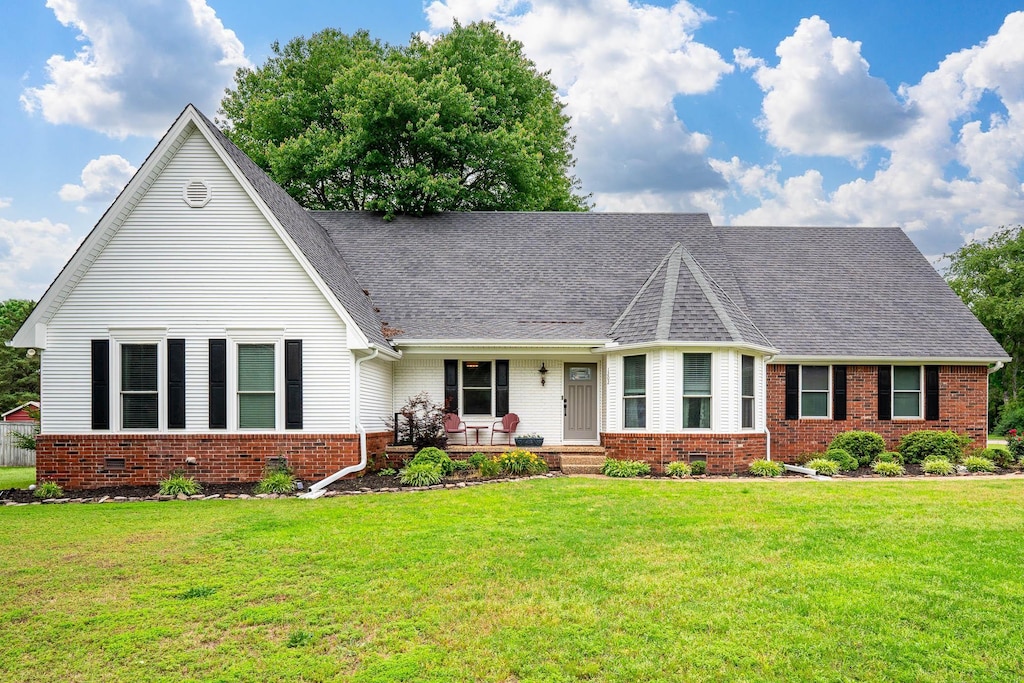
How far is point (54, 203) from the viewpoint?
58.2 feet

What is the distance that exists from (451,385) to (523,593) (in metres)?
11.4

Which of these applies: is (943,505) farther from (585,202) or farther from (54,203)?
(585,202)

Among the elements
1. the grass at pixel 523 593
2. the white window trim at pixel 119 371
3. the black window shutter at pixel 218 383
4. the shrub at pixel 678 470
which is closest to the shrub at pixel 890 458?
the shrub at pixel 678 470

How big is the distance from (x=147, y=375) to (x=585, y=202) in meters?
25.9

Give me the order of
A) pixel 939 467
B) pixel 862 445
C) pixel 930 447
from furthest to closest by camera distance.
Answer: pixel 930 447 → pixel 862 445 → pixel 939 467

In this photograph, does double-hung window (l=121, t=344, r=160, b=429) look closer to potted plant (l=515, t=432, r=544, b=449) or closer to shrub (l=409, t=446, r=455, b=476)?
shrub (l=409, t=446, r=455, b=476)

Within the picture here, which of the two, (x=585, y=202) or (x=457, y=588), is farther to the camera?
(x=585, y=202)

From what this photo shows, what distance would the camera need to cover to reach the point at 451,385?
17.6m

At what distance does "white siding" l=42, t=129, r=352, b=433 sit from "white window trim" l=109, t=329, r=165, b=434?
169mm

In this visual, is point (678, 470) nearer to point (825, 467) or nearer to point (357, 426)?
point (825, 467)

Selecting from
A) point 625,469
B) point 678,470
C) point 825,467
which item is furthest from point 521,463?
point 825,467

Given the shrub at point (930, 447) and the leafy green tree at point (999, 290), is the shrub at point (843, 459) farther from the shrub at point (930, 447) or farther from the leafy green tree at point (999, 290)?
the leafy green tree at point (999, 290)

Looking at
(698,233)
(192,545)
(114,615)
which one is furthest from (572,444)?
(114,615)

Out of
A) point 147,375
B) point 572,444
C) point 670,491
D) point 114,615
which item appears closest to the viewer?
point 114,615
